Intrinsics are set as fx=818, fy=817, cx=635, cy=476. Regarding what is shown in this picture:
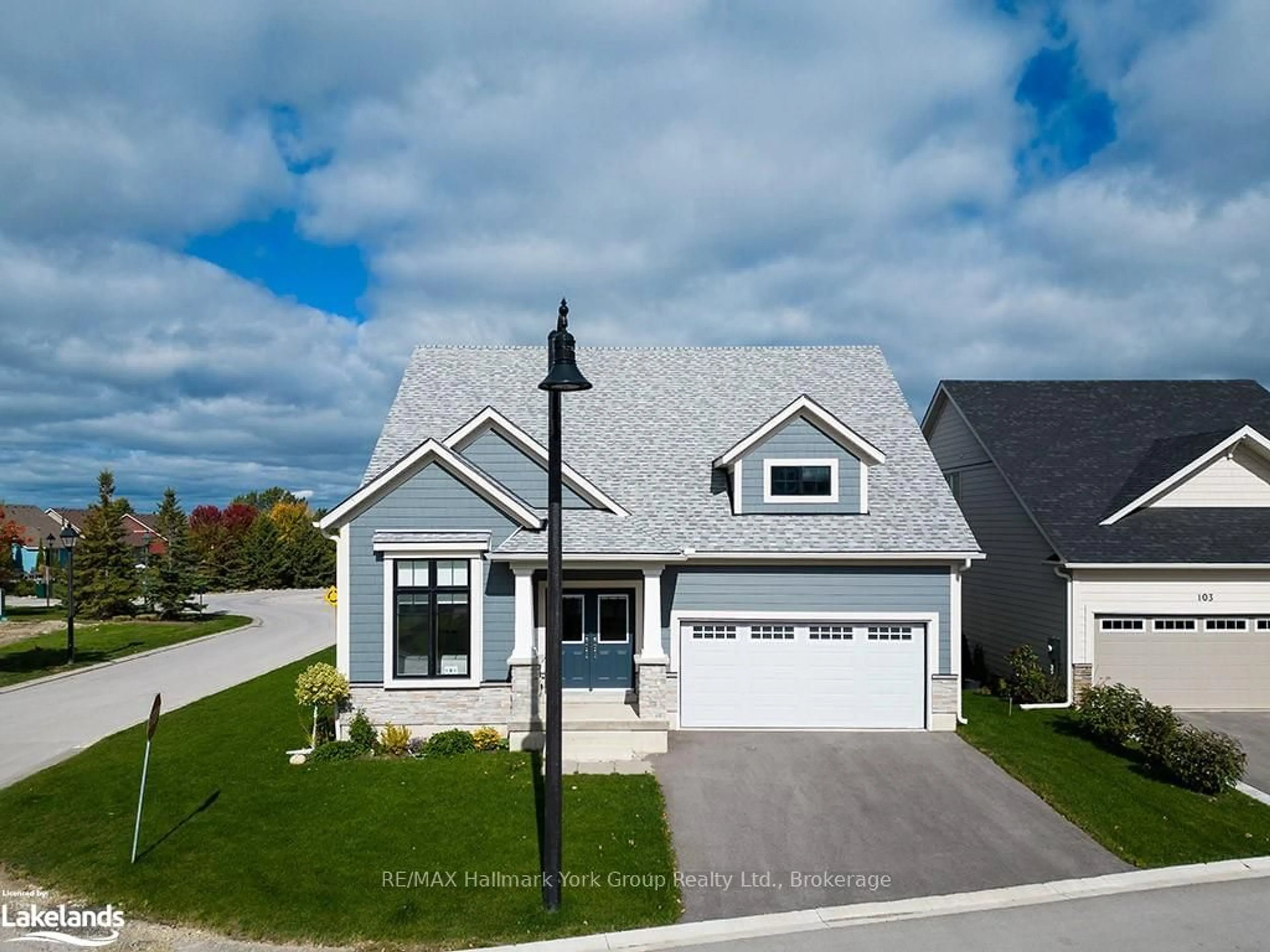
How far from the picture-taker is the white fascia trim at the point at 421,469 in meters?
14.8

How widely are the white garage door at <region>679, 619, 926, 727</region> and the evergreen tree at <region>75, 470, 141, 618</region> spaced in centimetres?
3600

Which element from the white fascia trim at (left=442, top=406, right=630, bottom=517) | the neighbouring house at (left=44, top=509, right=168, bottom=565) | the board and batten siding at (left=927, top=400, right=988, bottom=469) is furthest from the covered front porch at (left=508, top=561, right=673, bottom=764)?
the neighbouring house at (left=44, top=509, right=168, bottom=565)

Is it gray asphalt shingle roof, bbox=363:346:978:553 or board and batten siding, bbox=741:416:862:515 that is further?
board and batten siding, bbox=741:416:862:515

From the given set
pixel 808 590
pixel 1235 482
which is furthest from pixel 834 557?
pixel 1235 482

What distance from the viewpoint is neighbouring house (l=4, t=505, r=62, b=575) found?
6438 cm

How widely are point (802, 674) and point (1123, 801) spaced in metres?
5.63

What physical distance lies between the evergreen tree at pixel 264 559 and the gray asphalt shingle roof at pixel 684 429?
4996cm

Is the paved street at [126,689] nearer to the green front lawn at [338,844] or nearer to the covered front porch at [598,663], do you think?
the green front lawn at [338,844]

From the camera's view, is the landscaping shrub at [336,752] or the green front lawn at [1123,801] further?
the landscaping shrub at [336,752]

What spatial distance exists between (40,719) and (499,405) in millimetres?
12291

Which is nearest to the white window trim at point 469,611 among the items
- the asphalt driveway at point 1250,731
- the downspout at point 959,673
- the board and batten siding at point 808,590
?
the board and batten siding at point 808,590

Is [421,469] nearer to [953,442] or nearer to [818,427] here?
[818,427]

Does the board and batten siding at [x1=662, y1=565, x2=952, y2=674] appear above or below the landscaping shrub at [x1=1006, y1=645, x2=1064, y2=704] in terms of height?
above

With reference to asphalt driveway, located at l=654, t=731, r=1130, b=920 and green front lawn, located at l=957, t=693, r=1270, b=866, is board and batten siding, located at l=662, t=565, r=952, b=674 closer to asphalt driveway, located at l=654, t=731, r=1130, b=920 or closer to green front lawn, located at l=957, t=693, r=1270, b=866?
asphalt driveway, located at l=654, t=731, r=1130, b=920
